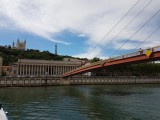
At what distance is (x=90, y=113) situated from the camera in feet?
129

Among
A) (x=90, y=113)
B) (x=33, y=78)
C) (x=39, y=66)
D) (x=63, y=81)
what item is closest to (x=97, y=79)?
(x=63, y=81)

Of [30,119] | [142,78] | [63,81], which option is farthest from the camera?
[142,78]

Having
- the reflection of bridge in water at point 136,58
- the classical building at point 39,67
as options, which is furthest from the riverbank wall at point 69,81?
the classical building at point 39,67

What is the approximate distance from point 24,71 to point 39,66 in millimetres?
9752

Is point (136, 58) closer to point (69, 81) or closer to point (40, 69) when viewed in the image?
point (69, 81)

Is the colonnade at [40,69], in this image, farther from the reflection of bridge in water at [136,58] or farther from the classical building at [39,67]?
the reflection of bridge in water at [136,58]

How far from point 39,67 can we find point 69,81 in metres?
65.3

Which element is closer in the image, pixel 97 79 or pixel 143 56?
pixel 143 56

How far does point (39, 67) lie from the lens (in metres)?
178

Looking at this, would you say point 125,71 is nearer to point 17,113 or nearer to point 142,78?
point 142,78

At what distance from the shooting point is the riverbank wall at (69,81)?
328ft

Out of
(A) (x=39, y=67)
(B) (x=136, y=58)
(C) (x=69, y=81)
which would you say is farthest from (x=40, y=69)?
(B) (x=136, y=58)

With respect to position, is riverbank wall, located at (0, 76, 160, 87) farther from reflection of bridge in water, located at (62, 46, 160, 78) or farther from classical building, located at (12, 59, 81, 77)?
classical building, located at (12, 59, 81, 77)

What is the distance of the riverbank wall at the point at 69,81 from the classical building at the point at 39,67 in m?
49.2
